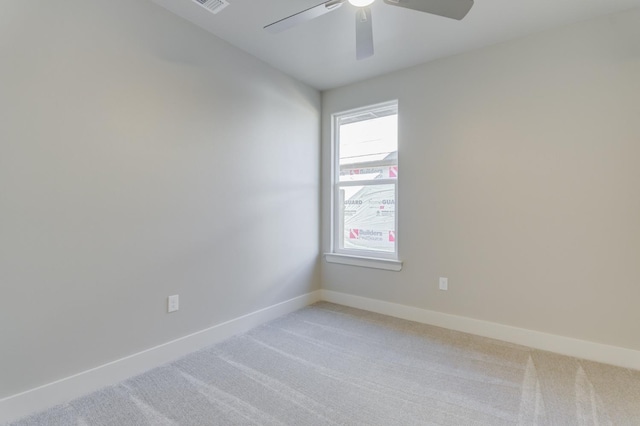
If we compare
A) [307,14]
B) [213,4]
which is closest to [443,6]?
[307,14]

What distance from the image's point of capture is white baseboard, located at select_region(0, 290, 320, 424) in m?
1.62

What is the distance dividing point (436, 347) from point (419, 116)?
208cm

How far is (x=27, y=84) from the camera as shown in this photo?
1.65 meters

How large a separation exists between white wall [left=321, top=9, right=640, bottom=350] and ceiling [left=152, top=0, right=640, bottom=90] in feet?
0.49

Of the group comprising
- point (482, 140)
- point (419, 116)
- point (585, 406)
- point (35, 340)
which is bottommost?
point (585, 406)

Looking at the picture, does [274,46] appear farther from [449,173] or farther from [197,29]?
[449,173]

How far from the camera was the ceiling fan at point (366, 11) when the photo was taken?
1.63 m

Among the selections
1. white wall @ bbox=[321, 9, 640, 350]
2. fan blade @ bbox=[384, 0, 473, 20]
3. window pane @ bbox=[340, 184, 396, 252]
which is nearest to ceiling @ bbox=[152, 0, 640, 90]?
white wall @ bbox=[321, 9, 640, 350]

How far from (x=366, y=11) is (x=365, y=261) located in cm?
231

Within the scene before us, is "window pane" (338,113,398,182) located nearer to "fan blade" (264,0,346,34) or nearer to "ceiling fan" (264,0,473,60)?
"ceiling fan" (264,0,473,60)

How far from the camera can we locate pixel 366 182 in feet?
11.3

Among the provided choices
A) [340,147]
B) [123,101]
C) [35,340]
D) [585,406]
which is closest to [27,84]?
[123,101]

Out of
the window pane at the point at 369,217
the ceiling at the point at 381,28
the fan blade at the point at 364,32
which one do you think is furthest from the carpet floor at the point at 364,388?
the ceiling at the point at 381,28

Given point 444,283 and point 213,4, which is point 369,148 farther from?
point 213,4
